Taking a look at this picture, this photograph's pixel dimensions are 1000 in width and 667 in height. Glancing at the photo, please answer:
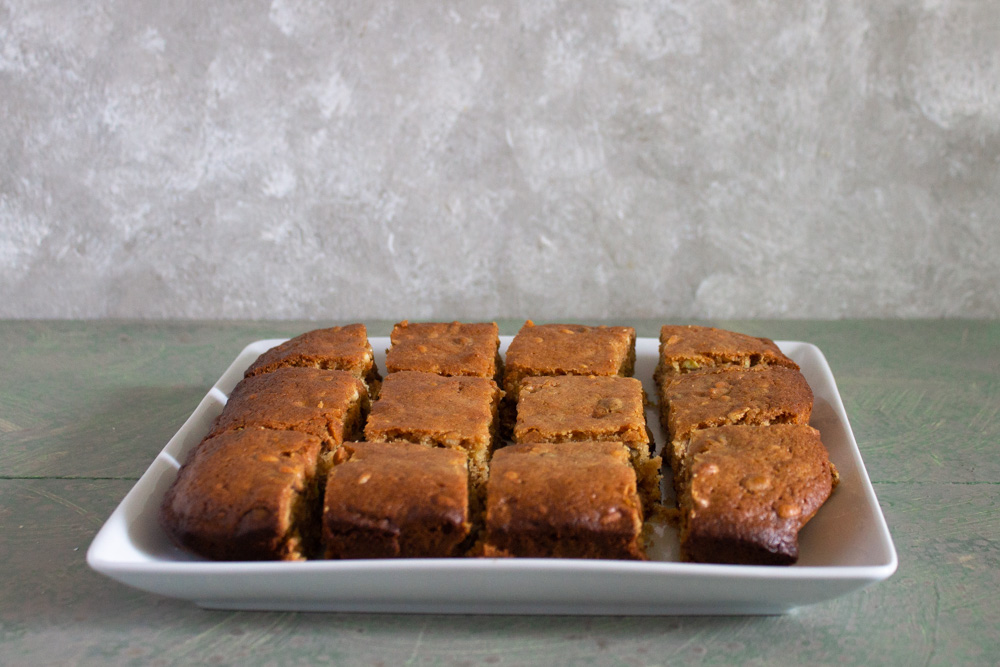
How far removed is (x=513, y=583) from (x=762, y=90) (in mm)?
2432

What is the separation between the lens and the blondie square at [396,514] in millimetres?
1805

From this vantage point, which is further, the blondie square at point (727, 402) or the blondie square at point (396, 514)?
the blondie square at point (727, 402)

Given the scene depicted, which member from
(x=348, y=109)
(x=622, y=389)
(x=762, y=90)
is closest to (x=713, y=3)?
(x=762, y=90)

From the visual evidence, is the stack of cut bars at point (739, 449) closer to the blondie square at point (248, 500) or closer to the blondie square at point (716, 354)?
the blondie square at point (716, 354)

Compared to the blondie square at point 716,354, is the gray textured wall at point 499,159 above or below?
above

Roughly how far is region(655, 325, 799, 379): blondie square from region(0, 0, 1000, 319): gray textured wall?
40.6 inches

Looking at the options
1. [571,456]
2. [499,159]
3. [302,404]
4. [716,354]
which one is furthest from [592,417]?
[499,159]

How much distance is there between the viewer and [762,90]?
11.0ft

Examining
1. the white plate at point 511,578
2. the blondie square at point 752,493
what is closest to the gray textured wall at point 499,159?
the blondie square at point 752,493

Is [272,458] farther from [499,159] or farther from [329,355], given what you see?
[499,159]

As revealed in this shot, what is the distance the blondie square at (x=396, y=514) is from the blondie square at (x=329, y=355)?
66 centimetres

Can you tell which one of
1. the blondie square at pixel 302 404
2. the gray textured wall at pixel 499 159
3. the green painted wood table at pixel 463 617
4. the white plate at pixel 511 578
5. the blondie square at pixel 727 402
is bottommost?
the green painted wood table at pixel 463 617

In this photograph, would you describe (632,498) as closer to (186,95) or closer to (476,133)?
(476,133)

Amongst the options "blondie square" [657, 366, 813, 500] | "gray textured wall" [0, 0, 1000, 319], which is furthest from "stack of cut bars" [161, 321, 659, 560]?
"gray textured wall" [0, 0, 1000, 319]
